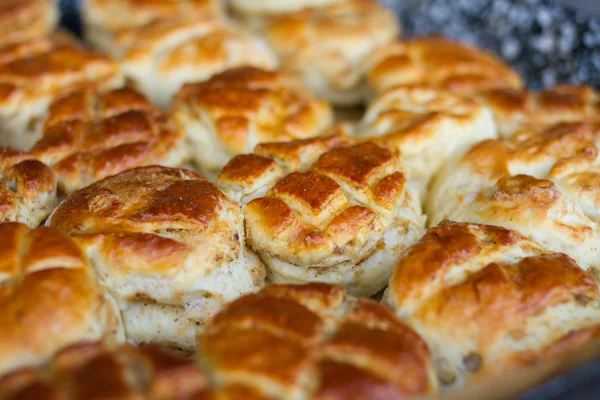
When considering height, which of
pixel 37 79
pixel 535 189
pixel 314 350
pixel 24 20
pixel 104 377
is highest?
pixel 24 20

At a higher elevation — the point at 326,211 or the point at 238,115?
the point at 238,115

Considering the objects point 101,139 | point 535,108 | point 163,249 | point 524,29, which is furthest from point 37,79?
point 524,29

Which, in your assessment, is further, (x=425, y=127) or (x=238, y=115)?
(x=238, y=115)

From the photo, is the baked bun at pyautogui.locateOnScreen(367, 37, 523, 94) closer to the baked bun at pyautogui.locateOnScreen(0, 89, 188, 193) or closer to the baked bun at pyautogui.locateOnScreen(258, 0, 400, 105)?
the baked bun at pyautogui.locateOnScreen(258, 0, 400, 105)

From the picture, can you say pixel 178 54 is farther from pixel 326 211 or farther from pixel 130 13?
pixel 326 211

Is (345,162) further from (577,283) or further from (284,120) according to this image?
(577,283)

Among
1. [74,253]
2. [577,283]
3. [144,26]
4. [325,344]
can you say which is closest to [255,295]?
[325,344]

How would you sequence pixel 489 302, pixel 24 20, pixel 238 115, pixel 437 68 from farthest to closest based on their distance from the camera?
pixel 24 20 → pixel 437 68 → pixel 238 115 → pixel 489 302
